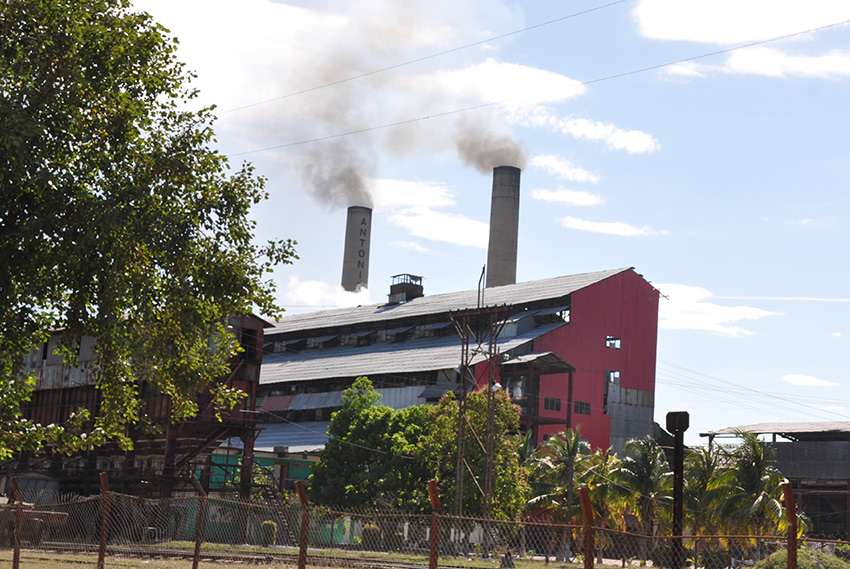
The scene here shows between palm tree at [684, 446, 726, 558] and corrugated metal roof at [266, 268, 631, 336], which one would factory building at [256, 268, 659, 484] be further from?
palm tree at [684, 446, 726, 558]

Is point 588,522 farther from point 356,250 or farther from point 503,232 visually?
point 356,250

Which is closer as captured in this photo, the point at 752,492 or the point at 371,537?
the point at 752,492

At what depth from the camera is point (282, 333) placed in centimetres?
9519

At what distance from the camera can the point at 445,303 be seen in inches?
3322

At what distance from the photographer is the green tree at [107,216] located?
17531mm

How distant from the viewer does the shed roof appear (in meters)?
66.1

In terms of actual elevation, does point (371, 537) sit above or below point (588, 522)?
below

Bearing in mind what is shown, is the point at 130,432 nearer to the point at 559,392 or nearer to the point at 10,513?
the point at 10,513

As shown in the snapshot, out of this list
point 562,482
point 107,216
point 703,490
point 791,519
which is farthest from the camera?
point 562,482

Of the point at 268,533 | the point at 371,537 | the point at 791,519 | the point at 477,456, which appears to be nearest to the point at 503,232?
the point at 477,456

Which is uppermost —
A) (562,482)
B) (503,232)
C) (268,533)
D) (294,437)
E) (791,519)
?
(503,232)

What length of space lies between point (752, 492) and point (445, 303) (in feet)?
137

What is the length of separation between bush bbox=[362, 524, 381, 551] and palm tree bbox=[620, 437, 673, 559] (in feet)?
41.6

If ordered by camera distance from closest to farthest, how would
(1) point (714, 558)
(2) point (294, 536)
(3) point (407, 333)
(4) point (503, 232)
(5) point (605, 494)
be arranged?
(2) point (294, 536), (1) point (714, 558), (5) point (605, 494), (3) point (407, 333), (4) point (503, 232)
